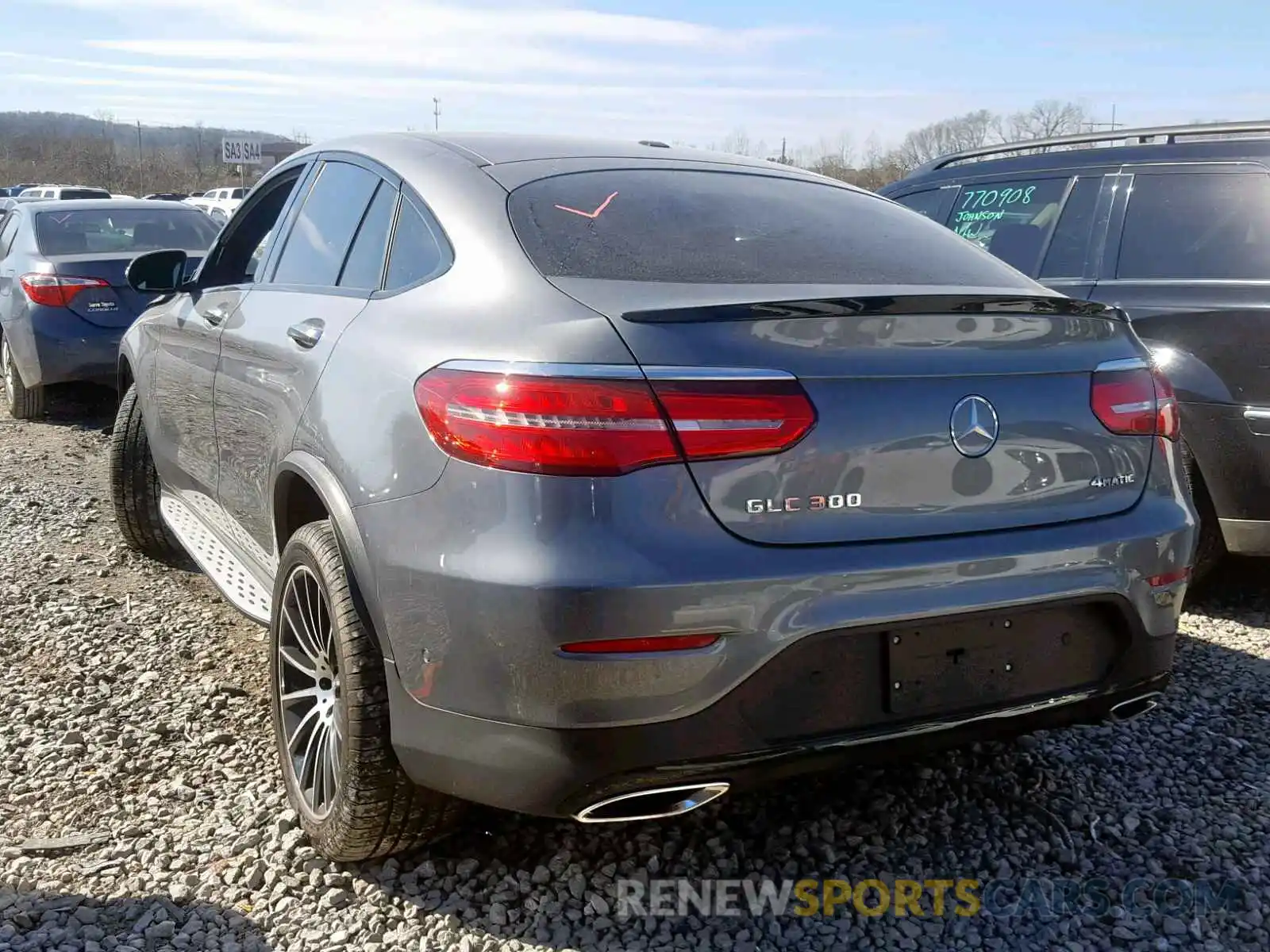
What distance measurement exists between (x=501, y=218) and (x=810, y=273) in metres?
0.66

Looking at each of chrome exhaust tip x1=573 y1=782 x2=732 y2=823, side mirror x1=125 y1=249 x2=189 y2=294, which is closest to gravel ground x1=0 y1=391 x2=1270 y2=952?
chrome exhaust tip x1=573 y1=782 x2=732 y2=823

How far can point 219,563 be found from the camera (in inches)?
144

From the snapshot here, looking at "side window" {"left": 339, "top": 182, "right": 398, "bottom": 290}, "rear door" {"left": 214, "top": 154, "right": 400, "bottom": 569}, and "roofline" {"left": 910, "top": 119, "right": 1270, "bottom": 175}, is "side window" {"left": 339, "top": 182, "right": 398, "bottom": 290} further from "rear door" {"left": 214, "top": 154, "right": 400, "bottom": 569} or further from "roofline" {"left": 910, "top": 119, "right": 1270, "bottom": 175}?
"roofline" {"left": 910, "top": 119, "right": 1270, "bottom": 175}

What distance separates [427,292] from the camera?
8.05 ft

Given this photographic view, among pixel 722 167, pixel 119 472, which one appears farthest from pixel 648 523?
pixel 119 472

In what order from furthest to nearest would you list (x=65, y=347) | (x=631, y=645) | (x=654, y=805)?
(x=65, y=347) < (x=654, y=805) < (x=631, y=645)

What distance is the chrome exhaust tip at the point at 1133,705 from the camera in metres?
2.48

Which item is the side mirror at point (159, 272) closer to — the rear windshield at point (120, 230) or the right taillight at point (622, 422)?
the right taillight at point (622, 422)

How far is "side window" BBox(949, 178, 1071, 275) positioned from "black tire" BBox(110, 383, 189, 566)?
353 centimetres

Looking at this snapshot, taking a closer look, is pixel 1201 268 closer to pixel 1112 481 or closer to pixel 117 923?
pixel 1112 481

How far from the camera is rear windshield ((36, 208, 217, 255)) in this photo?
8.28m

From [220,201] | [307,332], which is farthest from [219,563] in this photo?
[220,201]

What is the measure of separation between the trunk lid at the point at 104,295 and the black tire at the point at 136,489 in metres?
3.16

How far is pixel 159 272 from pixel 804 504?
2.99 m
